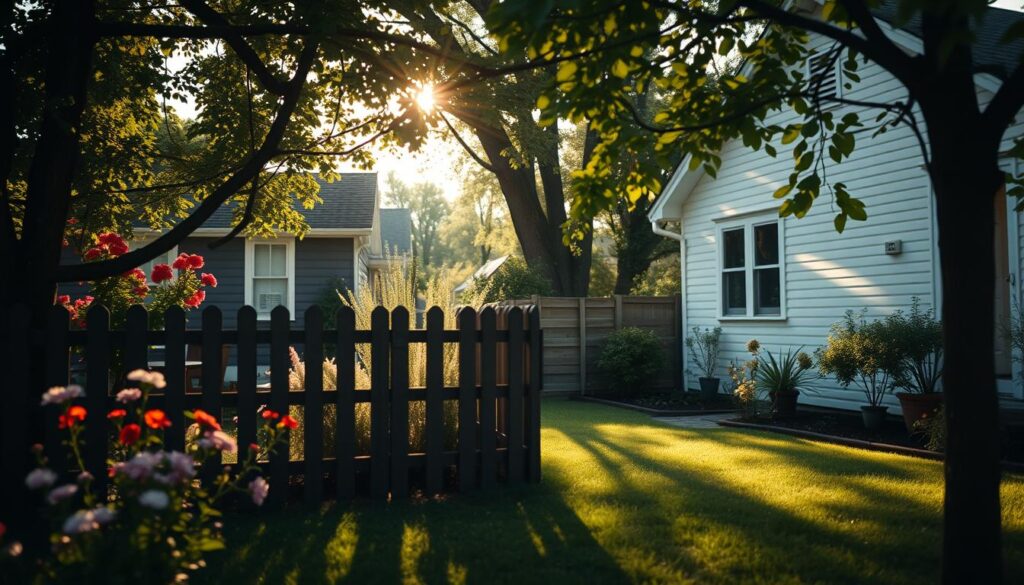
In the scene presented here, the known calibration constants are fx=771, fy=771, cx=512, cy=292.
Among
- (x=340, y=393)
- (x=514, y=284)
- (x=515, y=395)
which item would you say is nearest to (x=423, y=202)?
(x=514, y=284)

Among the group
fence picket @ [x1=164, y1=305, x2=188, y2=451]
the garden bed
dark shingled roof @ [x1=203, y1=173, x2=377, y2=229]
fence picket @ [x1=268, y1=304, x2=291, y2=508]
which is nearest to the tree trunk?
fence picket @ [x1=268, y1=304, x2=291, y2=508]

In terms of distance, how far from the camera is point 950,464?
2980 mm

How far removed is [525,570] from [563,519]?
0.93 metres

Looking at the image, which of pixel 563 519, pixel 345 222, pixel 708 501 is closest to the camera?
pixel 563 519

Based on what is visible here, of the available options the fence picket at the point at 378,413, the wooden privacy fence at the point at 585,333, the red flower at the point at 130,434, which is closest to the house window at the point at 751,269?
the wooden privacy fence at the point at 585,333

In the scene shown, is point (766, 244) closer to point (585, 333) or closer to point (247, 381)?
point (585, 333)

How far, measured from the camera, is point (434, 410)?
5.16 metres

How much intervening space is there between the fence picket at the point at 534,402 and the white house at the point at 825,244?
A: 3625 mm

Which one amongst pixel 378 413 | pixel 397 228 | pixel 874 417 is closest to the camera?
pixel 378 413

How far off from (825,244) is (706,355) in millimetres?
3043

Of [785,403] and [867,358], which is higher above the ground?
[867,358]

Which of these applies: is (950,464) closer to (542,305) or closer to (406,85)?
(406,85)

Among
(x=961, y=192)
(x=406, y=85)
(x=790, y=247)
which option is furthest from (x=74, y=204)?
(x=790, y=247)

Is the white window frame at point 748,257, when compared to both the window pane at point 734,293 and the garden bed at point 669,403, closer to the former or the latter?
the window pane at point 734,293
